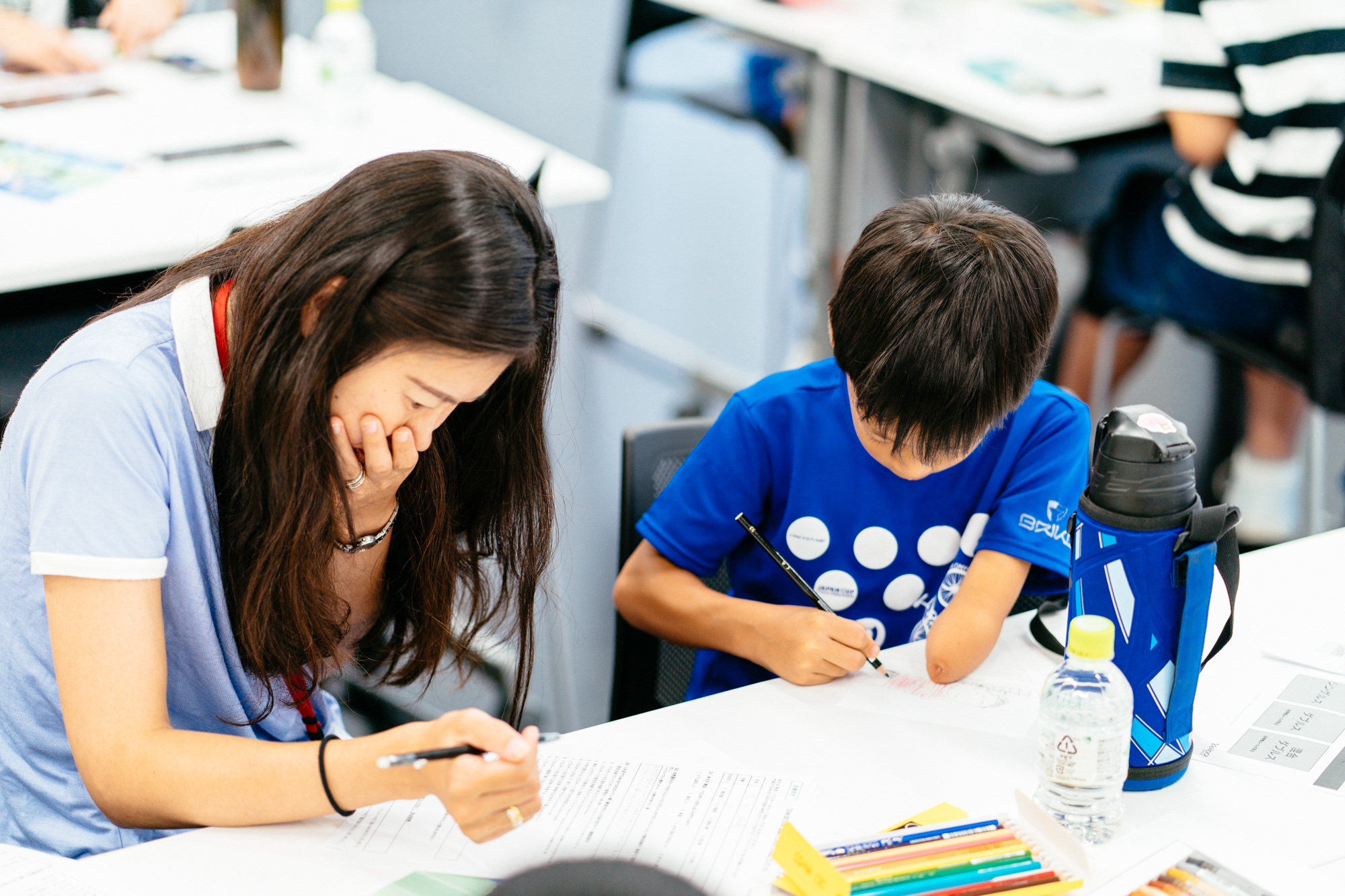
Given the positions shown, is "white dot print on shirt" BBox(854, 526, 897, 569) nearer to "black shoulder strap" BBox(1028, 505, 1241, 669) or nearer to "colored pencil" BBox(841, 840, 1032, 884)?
"black shoulder strap" BBox(1028, 505, 1241, 669)

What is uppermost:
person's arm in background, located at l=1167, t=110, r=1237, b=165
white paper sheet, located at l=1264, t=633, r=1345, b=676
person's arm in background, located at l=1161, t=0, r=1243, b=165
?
person's arm in background, located at l=1161, t=0, r=1243, b=165

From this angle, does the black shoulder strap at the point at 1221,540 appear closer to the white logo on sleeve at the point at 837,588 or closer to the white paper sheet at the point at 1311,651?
the white paper sheet at the point at 1311,651

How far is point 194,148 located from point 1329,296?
196 centimetres

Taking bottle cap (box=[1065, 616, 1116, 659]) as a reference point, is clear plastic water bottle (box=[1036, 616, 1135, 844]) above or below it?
below

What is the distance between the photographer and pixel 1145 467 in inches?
36.0

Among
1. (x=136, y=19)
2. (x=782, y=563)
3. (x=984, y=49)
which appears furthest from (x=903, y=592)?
(x=136, y=19)

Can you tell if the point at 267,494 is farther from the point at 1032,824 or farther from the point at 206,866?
the point at 1032,824

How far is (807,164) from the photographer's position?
3074 mm

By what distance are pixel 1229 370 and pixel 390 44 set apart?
2367 mm

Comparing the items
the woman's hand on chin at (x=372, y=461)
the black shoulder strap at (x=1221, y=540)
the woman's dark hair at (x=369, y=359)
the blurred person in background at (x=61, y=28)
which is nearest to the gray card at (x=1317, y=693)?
the black shoulder strap at (x=1221, y=540)

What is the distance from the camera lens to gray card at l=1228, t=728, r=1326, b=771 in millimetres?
1030

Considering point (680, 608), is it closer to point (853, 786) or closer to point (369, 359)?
point (853, 786)

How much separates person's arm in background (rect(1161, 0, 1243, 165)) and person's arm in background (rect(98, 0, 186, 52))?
1993 millimetres

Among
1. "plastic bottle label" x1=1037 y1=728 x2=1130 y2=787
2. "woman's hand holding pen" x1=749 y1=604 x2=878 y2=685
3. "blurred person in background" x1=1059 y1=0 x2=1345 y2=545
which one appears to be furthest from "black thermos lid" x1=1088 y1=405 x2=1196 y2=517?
"blurred person in background" x1=1059 y1=0 x2=1345 y2=545
